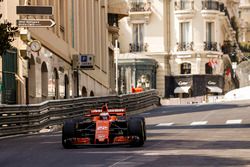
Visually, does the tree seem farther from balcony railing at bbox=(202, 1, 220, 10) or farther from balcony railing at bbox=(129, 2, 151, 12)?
balcony railing at bbox=(202, 1, 220, 10)

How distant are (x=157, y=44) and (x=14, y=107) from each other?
186 ft

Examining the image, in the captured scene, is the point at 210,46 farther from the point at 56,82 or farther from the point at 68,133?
the point at 68,133

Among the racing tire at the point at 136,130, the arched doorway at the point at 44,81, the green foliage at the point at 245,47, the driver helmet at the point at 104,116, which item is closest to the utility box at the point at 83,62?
the arched doorway at the point at 44,81

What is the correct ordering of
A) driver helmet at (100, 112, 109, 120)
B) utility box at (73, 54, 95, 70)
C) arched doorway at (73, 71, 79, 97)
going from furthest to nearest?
arched doorway at (73, 71, 79, 97)
utility box at (73, 54, 95, 70)
driver helmet at (100, 112, 109, 120)

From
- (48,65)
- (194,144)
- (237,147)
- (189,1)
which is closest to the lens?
(237,147)

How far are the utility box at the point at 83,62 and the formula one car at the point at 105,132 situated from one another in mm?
26478

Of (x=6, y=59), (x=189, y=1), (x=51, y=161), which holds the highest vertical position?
(x=189, y=1)

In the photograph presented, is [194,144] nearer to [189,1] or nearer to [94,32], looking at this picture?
[94,32]

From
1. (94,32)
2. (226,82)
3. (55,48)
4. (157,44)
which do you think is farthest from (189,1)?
(55,48)

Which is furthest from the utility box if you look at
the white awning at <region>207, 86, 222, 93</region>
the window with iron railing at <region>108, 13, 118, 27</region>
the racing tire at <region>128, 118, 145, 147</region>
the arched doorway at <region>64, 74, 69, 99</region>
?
the white awning at <region>207, 86, 222, 93</region>

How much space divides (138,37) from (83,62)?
3828 cm

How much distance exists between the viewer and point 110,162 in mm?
15477

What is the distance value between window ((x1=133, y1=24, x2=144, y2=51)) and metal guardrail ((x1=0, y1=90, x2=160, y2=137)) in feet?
135

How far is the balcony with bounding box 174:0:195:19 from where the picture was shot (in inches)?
3258
